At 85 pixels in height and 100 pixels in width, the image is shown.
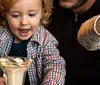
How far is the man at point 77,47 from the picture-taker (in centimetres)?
163

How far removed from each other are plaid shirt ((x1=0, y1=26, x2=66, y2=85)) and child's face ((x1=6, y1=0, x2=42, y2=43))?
2.3 inches

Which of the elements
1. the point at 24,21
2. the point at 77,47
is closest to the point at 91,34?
the point at 24,21

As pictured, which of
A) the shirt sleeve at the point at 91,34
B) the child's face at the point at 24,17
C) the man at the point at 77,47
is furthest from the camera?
the man at the point at 77,47

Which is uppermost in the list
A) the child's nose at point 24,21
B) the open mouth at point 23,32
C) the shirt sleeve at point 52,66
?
the child's nose at point 24,21

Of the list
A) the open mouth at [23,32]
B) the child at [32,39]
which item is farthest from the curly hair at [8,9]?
the open mouth at [23,32]

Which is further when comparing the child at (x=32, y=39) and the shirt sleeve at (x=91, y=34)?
the child at (x=32, y=39)

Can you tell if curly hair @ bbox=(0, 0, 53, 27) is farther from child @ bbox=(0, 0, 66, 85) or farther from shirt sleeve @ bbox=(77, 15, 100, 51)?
shirt sleeve @ bbox=(77, 15, 100, 51)

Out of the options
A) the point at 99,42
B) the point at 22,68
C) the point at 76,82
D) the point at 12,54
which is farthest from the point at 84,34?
the point at 76,82

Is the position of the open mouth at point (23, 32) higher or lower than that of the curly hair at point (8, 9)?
lower

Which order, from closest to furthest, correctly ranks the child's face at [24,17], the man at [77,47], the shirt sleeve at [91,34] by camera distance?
the shirt sleeve at [91,34]
the child's face at [24,17]
the man at [77,47]

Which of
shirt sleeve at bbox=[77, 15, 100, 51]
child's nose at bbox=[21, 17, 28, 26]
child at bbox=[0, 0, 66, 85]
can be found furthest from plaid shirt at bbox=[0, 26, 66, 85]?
shirt sleeve at bbox=[77, 15, 100, 51]

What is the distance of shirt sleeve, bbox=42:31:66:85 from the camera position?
1.34 m

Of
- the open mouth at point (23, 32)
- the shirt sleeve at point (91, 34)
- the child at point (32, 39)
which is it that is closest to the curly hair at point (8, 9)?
the child at point (32, 39)

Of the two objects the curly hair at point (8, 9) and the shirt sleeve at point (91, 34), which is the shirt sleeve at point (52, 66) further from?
the shirt sleeve at point (91, 34)
